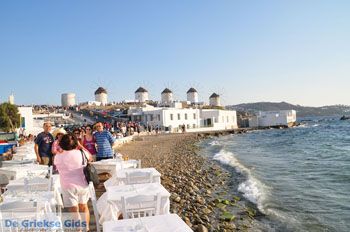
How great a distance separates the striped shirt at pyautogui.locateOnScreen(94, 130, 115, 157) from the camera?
33.0ft

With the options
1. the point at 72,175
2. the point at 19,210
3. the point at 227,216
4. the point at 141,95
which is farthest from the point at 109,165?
the point at 141,95

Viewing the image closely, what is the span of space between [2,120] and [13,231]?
33.7 metres

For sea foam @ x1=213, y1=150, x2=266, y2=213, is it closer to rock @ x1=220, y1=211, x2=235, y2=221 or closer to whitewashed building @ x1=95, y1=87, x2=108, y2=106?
rock @ x1=220, y1=211, x2=235, y2=221

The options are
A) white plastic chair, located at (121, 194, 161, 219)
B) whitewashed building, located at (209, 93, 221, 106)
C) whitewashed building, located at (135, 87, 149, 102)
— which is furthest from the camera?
whitewashed building, located at (209, 93, 221, 106)

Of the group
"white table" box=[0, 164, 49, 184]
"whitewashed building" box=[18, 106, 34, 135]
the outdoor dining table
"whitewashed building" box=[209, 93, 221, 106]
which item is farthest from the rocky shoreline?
"whitewashed building" box=[209, 93, 221, 106]

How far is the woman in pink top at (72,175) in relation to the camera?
247 inches

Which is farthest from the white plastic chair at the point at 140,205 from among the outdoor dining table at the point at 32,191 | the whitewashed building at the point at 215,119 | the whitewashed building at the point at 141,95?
the whitewashed building at the point at 141,95

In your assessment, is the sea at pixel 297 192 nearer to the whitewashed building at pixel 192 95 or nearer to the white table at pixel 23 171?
the white table at pixel 23 171

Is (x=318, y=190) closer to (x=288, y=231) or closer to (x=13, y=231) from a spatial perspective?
(x=288, y=231)

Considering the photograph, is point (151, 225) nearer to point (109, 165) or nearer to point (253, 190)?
point (109, 165)

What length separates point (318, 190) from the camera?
14.2 metres

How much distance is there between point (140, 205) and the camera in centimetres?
594

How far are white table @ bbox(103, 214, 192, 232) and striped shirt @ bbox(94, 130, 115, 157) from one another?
5.34 meters

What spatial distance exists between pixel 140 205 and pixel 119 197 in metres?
0.55
